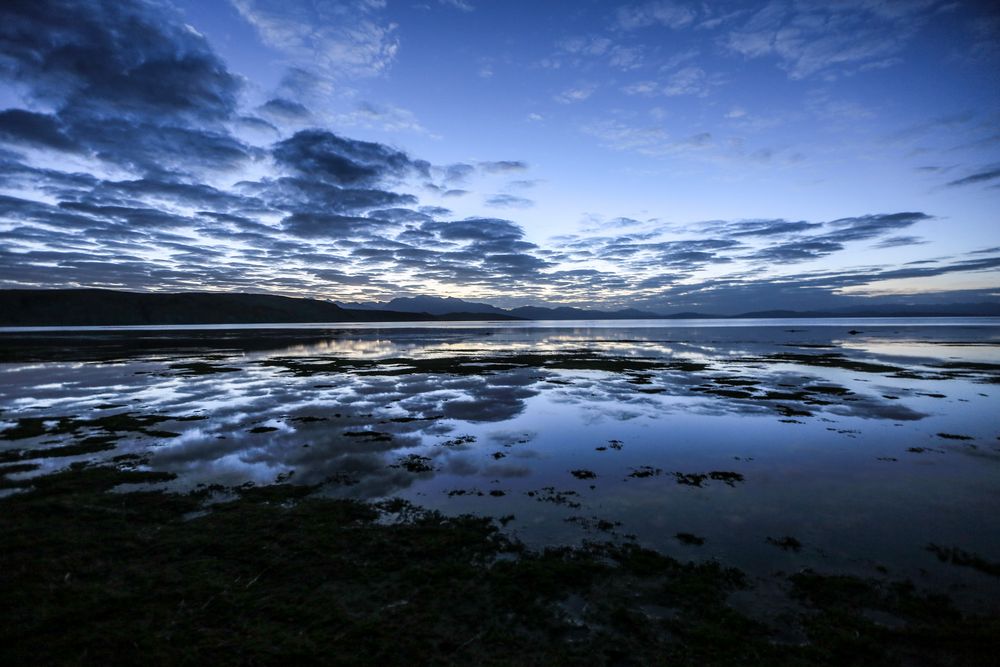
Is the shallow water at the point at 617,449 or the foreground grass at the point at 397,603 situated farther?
the shallow water at the point at 617,449

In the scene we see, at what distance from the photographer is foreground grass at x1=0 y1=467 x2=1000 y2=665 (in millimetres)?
6570

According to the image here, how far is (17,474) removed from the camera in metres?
14.0

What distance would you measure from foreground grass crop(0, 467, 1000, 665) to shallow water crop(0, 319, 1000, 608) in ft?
4.27

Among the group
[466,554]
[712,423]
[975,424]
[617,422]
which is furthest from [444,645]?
[975,424]

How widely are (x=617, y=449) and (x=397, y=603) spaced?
36.5 feet

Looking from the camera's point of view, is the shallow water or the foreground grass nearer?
the foreground grass

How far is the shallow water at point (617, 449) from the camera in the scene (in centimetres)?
1066

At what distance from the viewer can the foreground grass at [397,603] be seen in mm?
6570

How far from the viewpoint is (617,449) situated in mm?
17062

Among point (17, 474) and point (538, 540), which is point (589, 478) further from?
point (17, 474)

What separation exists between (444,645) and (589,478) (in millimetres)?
8231

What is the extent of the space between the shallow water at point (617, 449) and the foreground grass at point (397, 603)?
4.27 ft

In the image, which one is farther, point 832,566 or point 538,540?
point 538,540

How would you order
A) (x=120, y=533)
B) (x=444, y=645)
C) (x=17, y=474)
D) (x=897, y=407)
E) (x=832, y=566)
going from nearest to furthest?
(x=444, y=645) → (x=832, y=566) → (x=120, y=533) → (x=17, y=474) → (x=897, y=407)
